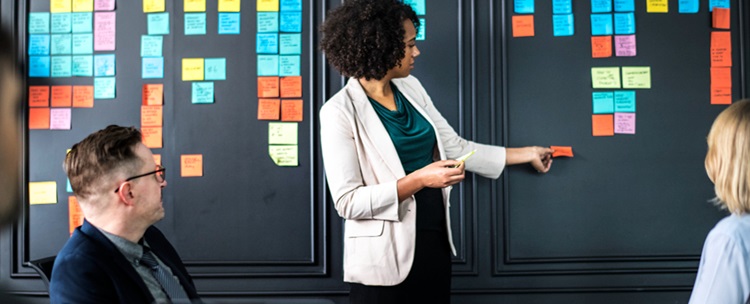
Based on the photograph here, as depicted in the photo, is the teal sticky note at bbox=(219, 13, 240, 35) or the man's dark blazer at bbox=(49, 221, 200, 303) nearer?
the man's dark blazer at bbox=(49, 221, 200, 303)

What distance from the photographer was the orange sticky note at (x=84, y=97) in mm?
3184

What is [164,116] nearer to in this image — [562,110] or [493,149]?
[493,149]

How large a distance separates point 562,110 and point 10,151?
248cm

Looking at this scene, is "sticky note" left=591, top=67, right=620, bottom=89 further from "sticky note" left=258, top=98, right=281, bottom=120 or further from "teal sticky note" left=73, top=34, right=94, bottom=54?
"teal sticky note" left=73, top=34, right=94, bottom=54

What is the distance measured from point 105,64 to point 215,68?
50 cm

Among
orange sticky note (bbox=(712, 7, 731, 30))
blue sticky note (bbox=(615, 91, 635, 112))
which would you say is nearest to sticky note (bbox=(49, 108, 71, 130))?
blue sticky note (bbox=(615, 91, 635, 112))

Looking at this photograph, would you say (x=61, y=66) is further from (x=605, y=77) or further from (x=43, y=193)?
(x=605, y=77)

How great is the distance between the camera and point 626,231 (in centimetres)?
314

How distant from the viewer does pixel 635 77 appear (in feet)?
10.3

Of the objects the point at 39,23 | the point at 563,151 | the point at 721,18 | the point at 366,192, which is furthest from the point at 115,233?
the point at 721,18

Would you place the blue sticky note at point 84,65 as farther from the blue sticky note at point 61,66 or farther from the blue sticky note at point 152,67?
the blue sticky note at point 152,67

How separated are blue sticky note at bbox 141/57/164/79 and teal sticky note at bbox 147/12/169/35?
120 mm

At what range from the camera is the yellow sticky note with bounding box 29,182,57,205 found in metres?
3.20

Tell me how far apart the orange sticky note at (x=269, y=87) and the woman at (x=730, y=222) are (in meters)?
1.96
